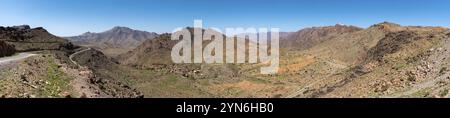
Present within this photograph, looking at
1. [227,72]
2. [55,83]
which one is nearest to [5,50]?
[55,83]

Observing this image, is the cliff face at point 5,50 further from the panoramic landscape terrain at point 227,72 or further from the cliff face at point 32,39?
the cliff face at point 32,39

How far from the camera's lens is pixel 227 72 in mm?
81562

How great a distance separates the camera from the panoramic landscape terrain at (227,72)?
2527cm

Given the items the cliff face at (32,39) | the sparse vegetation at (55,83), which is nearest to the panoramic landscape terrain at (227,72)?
the sparse vegetation at (55,83)

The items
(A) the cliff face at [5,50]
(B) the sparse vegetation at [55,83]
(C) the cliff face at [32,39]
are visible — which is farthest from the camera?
(C) the cliff face at [32,39]

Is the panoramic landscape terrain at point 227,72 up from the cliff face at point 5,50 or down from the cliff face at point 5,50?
down

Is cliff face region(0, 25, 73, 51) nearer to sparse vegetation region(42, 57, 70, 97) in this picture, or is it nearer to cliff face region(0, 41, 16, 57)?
cliff face region(0, 41, 16, 57)

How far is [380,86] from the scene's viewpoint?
26.8 metres

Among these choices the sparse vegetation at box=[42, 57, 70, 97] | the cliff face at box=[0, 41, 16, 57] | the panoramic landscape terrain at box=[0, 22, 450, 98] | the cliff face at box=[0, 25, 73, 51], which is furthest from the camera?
the cliff face at box=[0, 25, 73, 51]

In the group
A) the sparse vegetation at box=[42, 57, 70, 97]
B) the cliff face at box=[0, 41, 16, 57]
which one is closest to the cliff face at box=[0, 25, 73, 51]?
the cliff face at box=[0, 41, 16, 57]

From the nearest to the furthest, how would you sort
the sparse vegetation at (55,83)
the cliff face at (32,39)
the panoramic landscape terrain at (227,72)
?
the sparse vegetation at (55,83), the panoramic landscape terrain at (227,72), the cliff face at (32,39)

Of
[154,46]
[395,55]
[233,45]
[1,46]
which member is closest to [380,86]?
[395,55]

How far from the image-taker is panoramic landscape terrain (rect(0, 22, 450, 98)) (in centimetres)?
2527

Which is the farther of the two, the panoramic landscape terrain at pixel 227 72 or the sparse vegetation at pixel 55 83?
the panoramic landscape terrain at pixel 227 72
